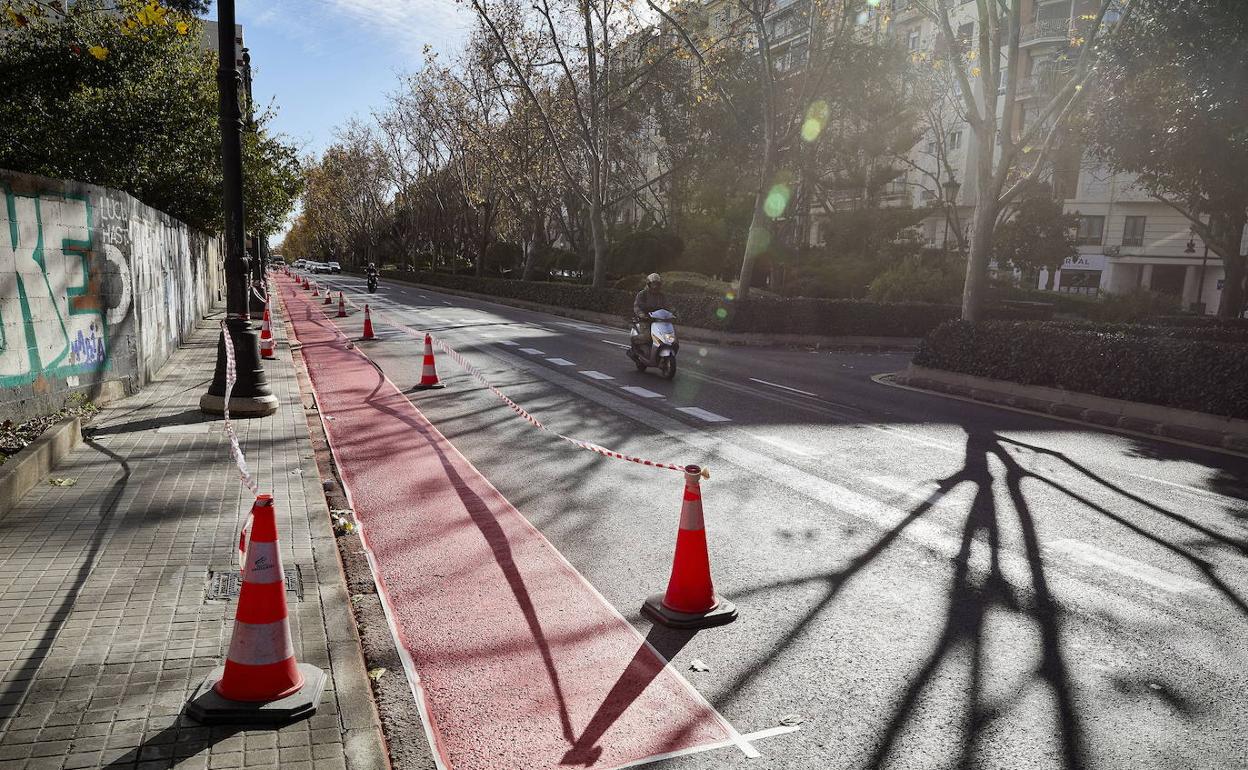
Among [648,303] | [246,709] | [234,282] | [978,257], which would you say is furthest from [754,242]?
[246,709]

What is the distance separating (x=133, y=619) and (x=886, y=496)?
544 cm

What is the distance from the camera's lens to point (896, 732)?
11.6 feet

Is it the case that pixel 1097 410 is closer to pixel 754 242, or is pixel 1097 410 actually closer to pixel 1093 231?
pixel 754 242

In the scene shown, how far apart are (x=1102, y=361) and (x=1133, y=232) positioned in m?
41.9

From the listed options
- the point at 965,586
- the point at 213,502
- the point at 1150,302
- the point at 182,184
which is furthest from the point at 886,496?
the point at 1150,302

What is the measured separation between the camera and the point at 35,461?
20.6ft

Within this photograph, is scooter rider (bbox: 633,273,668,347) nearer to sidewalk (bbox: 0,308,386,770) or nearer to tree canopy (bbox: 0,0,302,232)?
sidewalk (bbox: 0,308,386,770)

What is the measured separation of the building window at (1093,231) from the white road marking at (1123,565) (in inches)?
1908

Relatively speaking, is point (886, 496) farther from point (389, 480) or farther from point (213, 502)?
point (213, 502)

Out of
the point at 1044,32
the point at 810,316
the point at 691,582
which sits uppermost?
the point at 1044,32

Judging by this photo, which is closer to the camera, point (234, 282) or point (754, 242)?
point (234, 282)

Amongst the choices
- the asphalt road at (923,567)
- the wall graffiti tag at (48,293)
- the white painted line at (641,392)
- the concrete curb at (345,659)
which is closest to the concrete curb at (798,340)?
the white painted line at (641,392)

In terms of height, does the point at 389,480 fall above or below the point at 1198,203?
below

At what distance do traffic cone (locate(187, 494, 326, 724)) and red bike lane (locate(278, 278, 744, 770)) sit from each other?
556 mm
